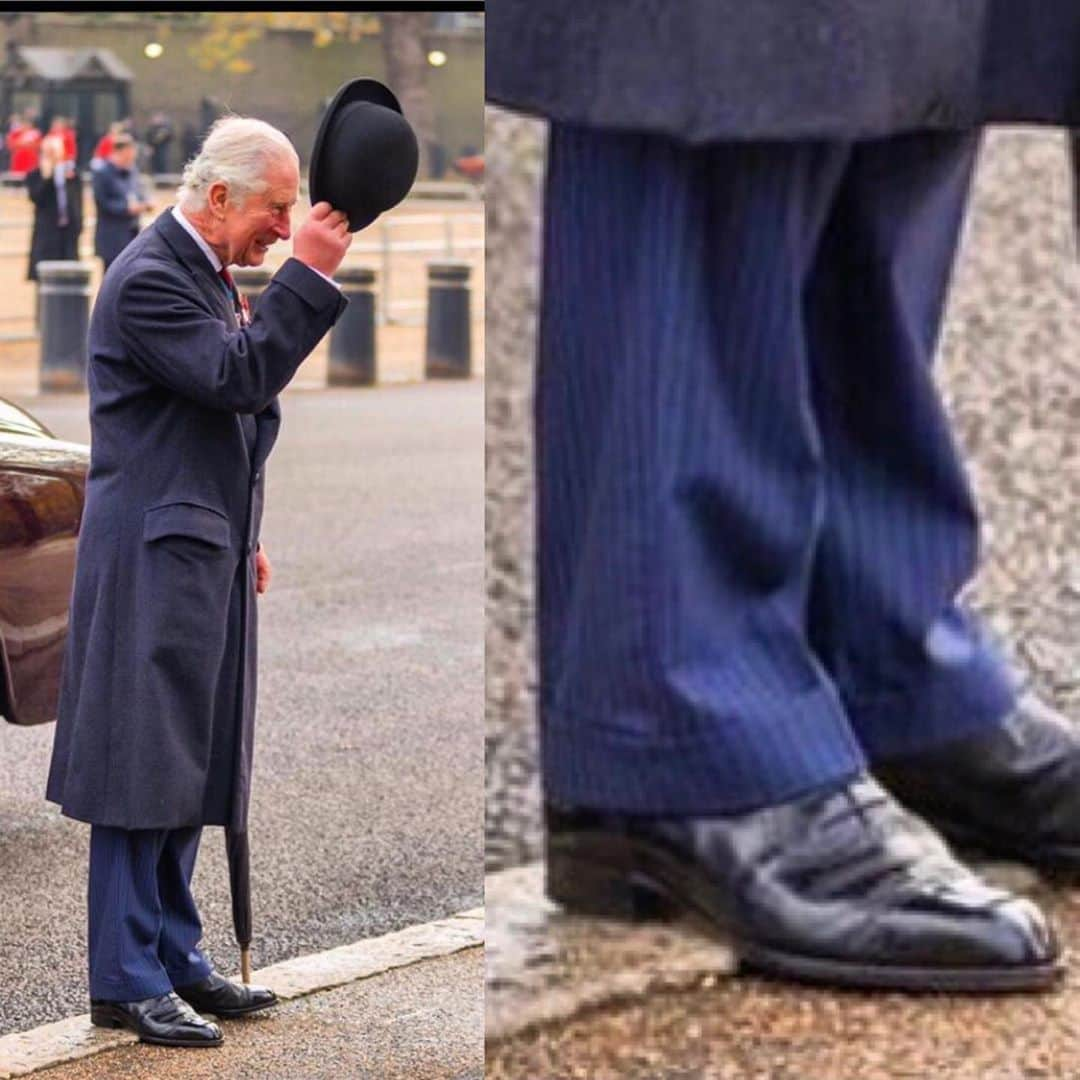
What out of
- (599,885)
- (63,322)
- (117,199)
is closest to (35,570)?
(599,885)

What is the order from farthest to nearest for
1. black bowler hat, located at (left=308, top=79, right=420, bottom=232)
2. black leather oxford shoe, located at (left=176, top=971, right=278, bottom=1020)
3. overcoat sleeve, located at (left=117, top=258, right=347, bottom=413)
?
black leather oxford shoe, located at (left=176, top=971, right=278, bottom=1020) < overcoat sleeve, located at (left=117, top=258, right=347, bottom=413) < black bowler hat, located at (left=308, top=79, right=420, bottom=232)


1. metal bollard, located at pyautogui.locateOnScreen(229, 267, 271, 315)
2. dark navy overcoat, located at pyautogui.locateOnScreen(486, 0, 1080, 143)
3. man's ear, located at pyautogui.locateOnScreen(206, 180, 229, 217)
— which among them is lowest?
metal bollard, located at pyautogui.locateOnScreen(229, 267, 271, 315)

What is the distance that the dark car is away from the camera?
175 inches

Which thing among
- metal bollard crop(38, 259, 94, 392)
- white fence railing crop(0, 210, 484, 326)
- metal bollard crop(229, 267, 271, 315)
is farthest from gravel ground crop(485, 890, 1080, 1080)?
white fence railing crop(0, 210, 484, 326)

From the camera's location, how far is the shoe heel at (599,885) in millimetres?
1679

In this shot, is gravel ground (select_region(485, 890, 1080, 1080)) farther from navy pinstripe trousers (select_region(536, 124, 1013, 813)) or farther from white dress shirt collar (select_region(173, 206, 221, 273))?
white dress shirt collar (select_region(173, 206, 221, 273))

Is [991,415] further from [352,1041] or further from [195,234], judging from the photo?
[352,1041]

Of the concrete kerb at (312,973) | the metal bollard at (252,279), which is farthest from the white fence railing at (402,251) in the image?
the concrete kerb at (312,973)

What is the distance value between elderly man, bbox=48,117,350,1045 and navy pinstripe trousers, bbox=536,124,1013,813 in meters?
1.59

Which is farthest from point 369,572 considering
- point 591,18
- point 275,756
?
point 591,18

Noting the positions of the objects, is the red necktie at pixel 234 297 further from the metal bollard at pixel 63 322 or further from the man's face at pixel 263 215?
the metal bollard at pixel 63 322

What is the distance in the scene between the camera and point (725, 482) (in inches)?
61.8

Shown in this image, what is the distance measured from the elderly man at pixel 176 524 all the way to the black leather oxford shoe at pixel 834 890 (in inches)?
63.0

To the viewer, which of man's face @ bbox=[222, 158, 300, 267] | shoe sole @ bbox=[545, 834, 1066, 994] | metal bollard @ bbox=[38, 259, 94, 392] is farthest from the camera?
metal bollard @ bbox=[38, 259, 94, 392]
